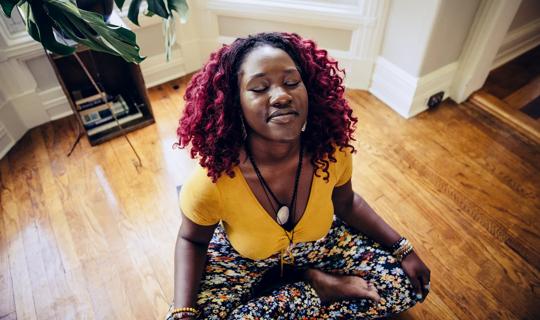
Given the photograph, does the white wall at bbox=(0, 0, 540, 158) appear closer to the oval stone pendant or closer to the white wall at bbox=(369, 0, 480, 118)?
the white wall at bbox=(369, 0, 480, 118)

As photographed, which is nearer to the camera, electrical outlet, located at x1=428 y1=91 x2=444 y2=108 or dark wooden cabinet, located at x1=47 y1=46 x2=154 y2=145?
dark wooden cabinet, located at x1=47 y1=46 x2=154 y2=145

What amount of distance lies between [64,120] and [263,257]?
65.6 inches

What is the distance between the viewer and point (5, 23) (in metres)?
1.78

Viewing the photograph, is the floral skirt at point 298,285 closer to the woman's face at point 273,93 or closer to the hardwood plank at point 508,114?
the woman's face at point 273,93

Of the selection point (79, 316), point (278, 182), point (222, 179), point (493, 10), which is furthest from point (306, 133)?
point (493, 10)

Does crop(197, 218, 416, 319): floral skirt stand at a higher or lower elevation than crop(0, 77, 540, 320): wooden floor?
higher

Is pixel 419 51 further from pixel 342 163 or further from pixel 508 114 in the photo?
pixel 342 163

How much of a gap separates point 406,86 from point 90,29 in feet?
5.36

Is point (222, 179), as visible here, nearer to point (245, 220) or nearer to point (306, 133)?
point (245, 220)

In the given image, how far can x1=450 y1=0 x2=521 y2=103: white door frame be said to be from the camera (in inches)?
72.4

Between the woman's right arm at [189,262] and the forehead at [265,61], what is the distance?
18.2 inches

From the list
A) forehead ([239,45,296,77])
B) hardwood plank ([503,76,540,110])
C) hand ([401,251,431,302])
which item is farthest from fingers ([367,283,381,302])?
hardwood plank ([503,76,540,110])

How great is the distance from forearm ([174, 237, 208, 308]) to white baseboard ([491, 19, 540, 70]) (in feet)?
7.51

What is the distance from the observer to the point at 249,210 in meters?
1.01
